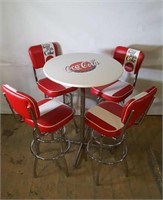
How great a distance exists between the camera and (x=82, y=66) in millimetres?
2084

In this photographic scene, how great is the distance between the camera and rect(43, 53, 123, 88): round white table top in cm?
184

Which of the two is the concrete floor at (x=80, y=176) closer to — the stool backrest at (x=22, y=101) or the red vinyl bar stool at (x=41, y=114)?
the red vinyl bar stool at (x=41, y=114)

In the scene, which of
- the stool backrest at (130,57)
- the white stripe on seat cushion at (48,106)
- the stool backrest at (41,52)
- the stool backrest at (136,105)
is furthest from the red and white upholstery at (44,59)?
the stool backrest at (136,105)

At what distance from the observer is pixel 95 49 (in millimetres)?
2574

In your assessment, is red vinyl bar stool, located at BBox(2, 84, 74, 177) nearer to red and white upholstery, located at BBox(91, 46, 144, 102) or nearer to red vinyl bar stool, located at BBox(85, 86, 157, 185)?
red vinyl bar stool, located at BBox(85, 86, 157, 185)

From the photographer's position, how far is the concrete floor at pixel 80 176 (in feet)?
6.60

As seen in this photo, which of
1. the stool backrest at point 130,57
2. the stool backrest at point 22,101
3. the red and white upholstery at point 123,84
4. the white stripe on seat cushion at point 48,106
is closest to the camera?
the stool backrest at point 22,101

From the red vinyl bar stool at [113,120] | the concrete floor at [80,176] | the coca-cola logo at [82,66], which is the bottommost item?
the concrete floor at [80,176]

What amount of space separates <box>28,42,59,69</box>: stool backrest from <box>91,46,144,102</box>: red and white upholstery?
62 centimetres

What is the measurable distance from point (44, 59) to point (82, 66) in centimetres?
62

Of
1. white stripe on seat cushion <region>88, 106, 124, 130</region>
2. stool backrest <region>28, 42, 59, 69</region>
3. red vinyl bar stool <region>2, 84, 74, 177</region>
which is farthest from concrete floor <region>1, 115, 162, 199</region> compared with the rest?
stool backrest <region>28, 42, 59, 69</region>

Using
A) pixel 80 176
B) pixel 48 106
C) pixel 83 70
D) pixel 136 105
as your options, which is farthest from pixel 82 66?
pixel 80 176

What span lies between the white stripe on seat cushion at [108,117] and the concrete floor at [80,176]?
1.87ft

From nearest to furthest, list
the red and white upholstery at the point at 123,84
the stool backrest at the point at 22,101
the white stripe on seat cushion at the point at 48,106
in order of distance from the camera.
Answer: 1. the stool backrest at the point at 22,101
2. the white stripe on seat cushion at the point at 48,106
3. the red and white upholstery at the point at 123,84
